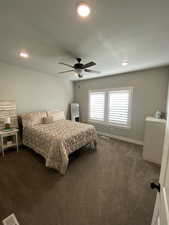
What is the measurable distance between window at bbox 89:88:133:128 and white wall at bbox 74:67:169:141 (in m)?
0.21

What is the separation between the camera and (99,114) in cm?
456

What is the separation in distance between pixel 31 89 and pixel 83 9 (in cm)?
315

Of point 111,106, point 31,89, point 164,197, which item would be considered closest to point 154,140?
point 111,106

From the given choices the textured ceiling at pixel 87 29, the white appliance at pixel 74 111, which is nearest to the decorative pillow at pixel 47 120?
the white appliance at pixel 74 111

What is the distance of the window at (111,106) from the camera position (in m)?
3.74

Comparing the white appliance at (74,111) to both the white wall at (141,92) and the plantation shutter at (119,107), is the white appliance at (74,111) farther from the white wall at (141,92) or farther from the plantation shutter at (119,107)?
the plantation shutter at (119,107)

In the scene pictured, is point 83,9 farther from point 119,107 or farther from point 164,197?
point 119,107

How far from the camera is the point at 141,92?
3371mm

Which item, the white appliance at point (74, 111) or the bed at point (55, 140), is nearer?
the bed at point (55, 140)

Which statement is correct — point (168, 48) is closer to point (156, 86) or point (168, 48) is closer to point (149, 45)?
point (149, 45)

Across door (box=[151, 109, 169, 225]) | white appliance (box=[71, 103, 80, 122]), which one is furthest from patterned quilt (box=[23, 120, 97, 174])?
white appliance (box=[71, 103, 80, 122])

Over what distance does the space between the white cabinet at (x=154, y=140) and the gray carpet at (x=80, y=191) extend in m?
0.23

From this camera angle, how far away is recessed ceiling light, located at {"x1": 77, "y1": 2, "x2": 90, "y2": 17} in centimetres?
111

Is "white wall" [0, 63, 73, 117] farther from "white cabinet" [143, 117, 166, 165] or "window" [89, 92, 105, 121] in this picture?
"white cabinet" [143, 117, 166, 165]
